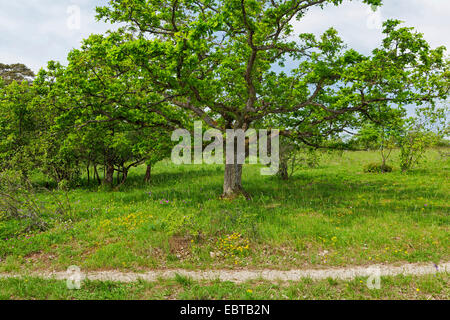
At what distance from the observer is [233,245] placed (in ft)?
29.6

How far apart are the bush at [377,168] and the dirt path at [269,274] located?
1722 cm

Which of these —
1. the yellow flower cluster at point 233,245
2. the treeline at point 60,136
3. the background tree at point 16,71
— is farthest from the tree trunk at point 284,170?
the background tree at point 16,71

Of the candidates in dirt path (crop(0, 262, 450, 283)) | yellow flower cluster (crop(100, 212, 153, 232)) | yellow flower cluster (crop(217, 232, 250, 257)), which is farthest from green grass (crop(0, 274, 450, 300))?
yellow flower cluster (crop(100, 212, 153, 232))

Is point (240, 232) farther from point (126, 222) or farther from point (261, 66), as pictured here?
point (261, 66)

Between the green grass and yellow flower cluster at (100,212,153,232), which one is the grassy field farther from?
the green grass

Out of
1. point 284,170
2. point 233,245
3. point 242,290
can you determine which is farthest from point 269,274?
point 284,170

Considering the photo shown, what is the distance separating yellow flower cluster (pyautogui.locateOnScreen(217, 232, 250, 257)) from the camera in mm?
8648

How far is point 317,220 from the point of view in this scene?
10.9 meters

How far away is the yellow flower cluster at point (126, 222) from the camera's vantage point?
432 inches

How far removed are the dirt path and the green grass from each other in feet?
0.96

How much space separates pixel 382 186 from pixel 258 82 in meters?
9.93

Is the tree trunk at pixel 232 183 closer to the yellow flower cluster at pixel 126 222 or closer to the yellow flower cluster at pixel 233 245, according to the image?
the yellow flower cluster at pixel 126 222

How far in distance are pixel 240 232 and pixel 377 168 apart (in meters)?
18.5
